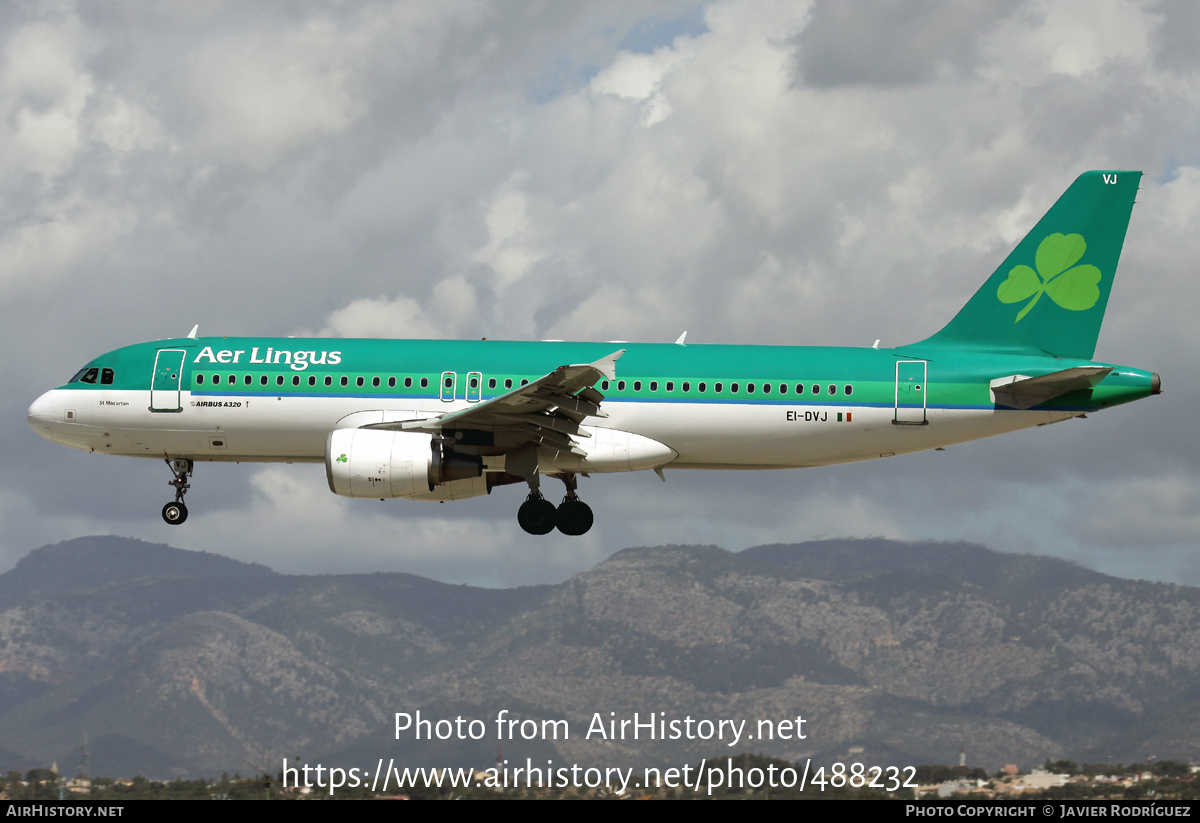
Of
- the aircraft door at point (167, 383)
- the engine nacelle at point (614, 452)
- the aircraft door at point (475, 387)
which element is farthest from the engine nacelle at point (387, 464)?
the aircraft door at point (167, 383)

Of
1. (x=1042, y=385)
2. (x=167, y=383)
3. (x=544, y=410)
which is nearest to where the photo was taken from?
(x=544, y=410)

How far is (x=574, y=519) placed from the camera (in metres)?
36.8

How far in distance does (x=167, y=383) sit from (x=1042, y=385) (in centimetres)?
2374

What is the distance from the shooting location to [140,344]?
36.8 meters

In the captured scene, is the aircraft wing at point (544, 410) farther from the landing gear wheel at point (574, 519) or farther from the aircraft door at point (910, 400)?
the aircraft door at point (910, 400)

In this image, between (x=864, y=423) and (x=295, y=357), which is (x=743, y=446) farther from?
(x=295, y=357)

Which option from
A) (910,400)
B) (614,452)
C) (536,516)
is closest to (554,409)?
(614,452)

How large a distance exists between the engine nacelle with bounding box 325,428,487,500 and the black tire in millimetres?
2849

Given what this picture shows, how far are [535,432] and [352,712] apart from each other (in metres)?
175

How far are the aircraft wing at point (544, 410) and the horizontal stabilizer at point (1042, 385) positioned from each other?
10.6m

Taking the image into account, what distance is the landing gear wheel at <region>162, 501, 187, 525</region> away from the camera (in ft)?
122

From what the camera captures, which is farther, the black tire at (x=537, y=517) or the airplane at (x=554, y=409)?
the black tire at (x=537, y=517)

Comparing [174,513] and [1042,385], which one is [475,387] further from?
[1042,385]

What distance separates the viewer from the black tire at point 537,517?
120 feet
